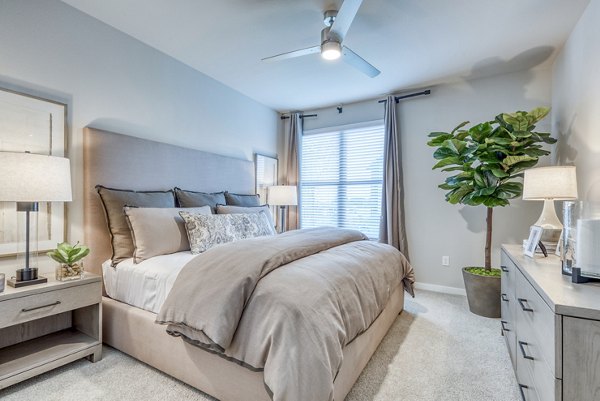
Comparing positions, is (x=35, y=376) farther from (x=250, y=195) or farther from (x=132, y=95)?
(x=250, y=195)

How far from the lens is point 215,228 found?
2514mm

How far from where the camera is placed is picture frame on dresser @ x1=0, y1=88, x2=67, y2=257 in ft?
6.49

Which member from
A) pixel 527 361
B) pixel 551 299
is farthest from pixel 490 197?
pixel 551 299

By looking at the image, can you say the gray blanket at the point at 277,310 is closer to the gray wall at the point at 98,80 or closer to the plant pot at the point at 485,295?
the gray wall at the point at 98,80

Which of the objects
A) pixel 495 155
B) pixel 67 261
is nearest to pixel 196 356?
pixel 67 261

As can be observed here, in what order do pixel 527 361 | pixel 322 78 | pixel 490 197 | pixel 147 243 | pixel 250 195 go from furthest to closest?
pixel 250 195 < pixel 322 78 < pixel 490 197 < pixel 147 243 < pixel 527 361

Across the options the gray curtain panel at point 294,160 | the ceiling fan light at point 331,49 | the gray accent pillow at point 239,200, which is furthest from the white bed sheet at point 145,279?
the gray curtain panel at point 294,160

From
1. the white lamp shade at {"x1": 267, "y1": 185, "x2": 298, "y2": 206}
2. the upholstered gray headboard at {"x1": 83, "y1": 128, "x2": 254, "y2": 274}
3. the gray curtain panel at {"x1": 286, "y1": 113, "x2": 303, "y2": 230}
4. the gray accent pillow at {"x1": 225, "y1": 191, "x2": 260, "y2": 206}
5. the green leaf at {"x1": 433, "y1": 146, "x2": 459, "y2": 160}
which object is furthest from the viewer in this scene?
the gray curtain panel at {"x1": 286, "y1": 113, "x2": 303, "y2": 230}

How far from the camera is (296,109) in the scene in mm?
4762

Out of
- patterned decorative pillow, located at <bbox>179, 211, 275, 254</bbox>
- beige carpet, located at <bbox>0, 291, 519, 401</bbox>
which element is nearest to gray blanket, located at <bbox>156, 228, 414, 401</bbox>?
beige carpet, located at <bbox>0, 291, 519, 401</bbox>

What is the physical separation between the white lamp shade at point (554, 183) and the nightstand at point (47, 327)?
327cm

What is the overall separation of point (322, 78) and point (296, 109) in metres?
1.25

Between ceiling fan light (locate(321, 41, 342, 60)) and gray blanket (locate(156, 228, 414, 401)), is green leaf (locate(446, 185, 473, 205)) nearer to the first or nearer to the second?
gray blanket (locate(156, 228, 414, 401))

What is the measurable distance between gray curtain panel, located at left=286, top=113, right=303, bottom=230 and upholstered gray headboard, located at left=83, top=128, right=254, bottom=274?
4.77 ft
